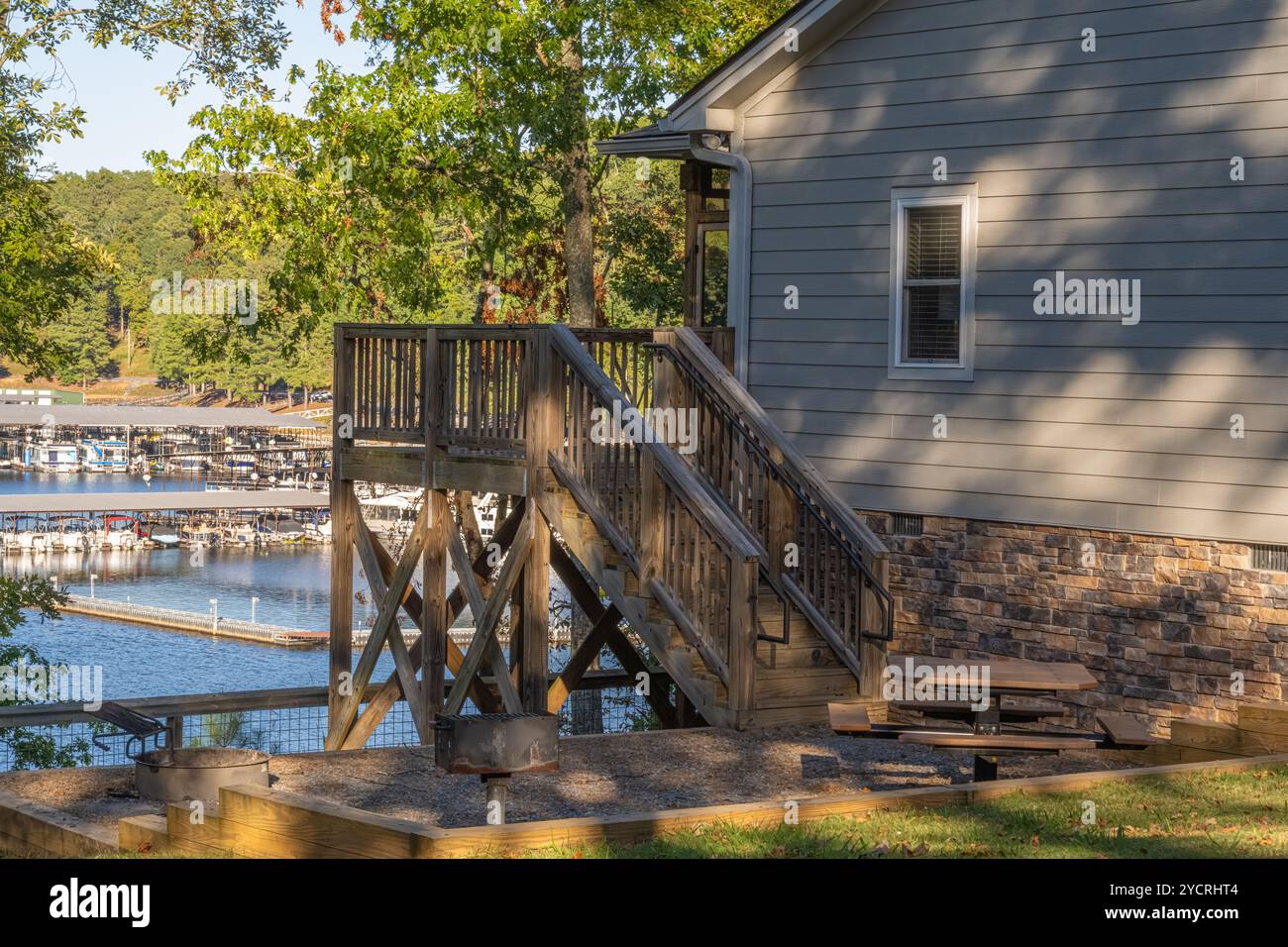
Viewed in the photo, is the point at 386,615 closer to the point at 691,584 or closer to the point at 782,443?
the point at 691,584

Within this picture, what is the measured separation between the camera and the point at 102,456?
370 ft

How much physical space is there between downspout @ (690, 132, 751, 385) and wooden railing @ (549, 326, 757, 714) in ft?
6.62

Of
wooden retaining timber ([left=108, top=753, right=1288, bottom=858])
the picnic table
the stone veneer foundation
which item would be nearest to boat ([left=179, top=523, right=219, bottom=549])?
the stone veneer foundation

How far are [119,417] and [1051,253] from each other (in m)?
47.4

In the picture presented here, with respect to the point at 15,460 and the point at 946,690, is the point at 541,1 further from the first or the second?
the point at 15,460

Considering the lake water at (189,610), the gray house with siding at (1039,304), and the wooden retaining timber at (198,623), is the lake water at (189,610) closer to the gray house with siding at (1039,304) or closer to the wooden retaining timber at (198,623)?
the wooden retaining timber at (198,623)

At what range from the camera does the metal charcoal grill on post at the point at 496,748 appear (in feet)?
26.6

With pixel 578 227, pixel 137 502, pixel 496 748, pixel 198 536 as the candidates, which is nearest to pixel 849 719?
pixel 496 748

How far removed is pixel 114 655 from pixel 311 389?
7009 cm

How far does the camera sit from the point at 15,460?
111 metres

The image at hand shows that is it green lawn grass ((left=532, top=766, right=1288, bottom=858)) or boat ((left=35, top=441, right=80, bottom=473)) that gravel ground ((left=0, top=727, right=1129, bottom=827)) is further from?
boat ((left=35, top=441, right=80, bottom=473))

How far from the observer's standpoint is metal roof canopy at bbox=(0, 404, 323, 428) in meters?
45.4
